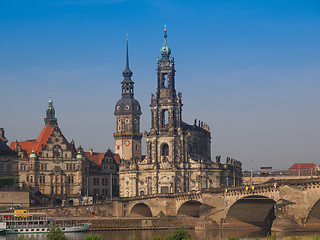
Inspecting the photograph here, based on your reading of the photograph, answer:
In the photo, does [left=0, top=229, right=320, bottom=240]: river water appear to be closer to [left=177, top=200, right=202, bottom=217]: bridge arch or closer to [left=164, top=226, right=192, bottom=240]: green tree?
[left=177, top=200, right=202, bottom=217]: bridge arch

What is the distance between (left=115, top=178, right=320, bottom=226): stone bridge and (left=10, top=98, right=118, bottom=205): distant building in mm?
25003

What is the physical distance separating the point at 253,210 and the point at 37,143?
6048cm

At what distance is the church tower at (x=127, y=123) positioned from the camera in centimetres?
19000

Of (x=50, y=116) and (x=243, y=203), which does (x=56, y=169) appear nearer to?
(x=50, y=116)

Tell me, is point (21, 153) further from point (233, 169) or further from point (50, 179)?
point (233, 169)

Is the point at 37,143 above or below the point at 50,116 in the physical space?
below

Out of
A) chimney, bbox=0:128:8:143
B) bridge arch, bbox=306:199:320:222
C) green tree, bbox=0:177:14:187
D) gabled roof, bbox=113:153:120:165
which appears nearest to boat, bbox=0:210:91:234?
green tree, bbox=0:177:14:187

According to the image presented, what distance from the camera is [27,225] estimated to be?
377 feet

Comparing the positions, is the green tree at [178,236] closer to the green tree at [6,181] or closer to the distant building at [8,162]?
the green tree at [6,181]

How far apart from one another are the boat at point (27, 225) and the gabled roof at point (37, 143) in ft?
164

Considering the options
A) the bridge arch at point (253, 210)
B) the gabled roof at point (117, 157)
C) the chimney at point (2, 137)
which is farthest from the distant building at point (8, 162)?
the bridge arch at point (253, 210)

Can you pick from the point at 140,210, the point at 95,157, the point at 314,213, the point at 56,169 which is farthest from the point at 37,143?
the point at 314,213

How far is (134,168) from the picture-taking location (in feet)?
542

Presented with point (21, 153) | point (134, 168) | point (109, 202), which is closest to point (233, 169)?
point (134, 168)
